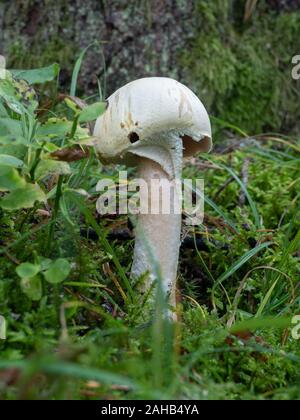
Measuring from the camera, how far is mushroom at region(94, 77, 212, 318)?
1592 mm

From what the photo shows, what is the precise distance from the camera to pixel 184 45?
321 centimetres

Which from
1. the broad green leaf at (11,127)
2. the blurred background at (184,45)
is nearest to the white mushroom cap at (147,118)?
the broad green leaf at (11,127)

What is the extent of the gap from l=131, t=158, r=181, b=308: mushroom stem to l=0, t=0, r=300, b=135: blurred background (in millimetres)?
1207

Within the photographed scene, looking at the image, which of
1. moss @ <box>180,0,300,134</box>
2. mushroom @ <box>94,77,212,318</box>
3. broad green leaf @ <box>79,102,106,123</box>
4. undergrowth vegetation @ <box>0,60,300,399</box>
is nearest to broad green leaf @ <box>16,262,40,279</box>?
undergrowth vegetation @ <box>0,60,300,399</box>

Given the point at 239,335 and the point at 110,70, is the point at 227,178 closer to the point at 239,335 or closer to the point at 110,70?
the point at 110,70

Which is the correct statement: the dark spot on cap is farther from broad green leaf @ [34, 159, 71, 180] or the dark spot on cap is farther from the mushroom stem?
broad green leaf @ [34, 159, 71, 180]

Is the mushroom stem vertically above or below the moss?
below

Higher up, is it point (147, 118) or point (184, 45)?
point (184, 45)

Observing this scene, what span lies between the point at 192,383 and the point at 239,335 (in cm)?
28

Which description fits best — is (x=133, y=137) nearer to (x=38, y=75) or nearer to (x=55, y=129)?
(x=55, y=129)

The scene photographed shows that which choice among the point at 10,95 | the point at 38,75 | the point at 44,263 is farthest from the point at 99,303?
the point at 38,75

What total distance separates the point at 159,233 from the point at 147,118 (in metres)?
0.39

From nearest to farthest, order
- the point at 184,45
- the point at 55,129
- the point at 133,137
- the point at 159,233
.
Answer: the point at 55,129, the point at 133,137, the point at 159,233, the point at 184,45
